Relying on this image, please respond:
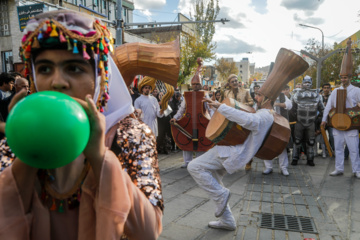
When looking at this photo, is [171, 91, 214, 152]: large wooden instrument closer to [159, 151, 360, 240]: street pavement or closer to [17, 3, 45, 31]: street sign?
[159, 151, 360, 240]: street pavement

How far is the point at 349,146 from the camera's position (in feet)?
21.6

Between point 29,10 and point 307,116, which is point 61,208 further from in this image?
point 29,10

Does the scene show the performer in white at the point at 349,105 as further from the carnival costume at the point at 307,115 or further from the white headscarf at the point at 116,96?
the white headscarf at the point at 116,96

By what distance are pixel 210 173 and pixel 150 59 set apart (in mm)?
2615

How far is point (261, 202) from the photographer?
505 cm

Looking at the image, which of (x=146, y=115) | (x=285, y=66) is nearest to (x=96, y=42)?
(x=285, y=66)

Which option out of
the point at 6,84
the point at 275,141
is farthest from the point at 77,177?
the point at 6,84

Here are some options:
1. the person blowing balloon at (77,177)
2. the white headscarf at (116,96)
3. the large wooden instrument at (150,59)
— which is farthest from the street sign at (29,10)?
the person blowing balloon at (77,177)

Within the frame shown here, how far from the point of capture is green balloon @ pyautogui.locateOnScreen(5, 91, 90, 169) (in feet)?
2.51

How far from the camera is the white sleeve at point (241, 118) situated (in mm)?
3887

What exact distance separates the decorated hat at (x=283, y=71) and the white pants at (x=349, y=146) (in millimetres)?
3306

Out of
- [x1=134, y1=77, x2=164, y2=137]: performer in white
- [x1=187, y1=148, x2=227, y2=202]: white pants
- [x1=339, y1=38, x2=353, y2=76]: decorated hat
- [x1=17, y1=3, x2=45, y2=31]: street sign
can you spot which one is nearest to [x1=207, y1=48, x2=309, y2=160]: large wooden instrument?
[x1=187, y1=148, x2=227, y2=202]: white pants

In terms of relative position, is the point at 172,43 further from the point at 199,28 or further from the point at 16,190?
the point at 199,28

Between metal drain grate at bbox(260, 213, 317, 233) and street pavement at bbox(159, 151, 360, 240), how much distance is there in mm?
56
